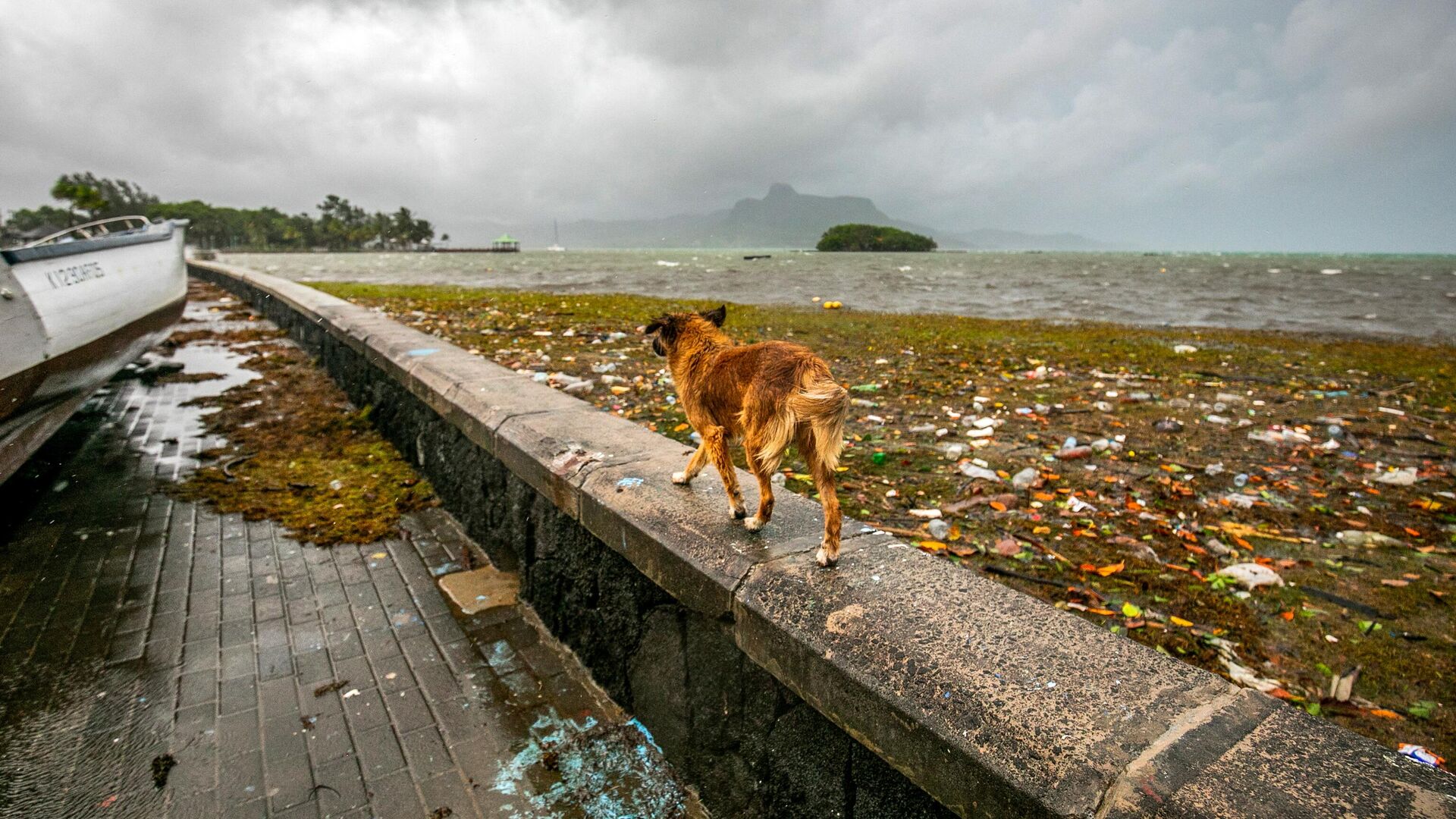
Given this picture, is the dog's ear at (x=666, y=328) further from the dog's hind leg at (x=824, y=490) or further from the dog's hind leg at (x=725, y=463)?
the dog's hind leg at (x=824, y=490)

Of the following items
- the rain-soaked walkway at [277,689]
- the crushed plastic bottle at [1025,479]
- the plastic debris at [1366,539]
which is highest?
the crushed plastic bottle at [1025,479]

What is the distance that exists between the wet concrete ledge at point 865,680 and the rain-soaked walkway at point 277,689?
1.11ft

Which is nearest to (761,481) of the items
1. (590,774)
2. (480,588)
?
(590,774)

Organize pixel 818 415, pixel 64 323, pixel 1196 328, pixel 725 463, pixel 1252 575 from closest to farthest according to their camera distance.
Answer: pixel 818 415
pixel 725 463
pixel 1252 575
pixel 64 323
pixel 1196 328

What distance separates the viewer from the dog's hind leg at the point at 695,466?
2.57 meters

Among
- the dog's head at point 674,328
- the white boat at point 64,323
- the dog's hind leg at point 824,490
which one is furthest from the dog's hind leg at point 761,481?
the white boat at point 64,323

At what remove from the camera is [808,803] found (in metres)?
1.83

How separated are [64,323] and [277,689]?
4.76 meters

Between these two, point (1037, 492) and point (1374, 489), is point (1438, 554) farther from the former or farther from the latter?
point (1037, 492)

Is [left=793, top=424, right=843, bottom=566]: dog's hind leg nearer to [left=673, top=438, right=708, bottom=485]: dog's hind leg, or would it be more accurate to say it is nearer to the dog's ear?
[left=673, top=438, right=708, bottom=485]: dog's hind leg

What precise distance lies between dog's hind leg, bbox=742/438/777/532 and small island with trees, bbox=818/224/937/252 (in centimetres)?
10089

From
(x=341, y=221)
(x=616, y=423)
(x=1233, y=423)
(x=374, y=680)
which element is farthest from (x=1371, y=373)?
(x=341, y=221)

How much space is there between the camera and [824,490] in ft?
6.52

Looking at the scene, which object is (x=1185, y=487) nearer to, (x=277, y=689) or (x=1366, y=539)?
(x=1366, y=539)
